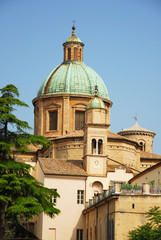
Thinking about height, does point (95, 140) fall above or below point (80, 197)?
above

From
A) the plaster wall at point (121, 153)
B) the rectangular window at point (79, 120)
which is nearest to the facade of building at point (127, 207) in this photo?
the plaster wall at point (121, 153)

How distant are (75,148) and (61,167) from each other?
7091 mm

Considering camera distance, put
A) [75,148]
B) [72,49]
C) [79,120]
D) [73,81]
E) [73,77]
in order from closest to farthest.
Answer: [75,148] → [79,120] → [73,81] → [73,77] → [72,49]

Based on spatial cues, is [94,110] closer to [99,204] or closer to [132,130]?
[99,204]

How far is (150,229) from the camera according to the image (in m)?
34.8

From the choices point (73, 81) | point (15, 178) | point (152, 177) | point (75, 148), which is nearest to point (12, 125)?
point (15, 178)

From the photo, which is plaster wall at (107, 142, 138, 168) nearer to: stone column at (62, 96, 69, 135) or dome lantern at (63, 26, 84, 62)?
stone column at (62, 96, 69, 135)

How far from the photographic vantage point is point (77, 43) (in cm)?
6838

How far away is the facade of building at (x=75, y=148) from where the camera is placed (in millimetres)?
50344

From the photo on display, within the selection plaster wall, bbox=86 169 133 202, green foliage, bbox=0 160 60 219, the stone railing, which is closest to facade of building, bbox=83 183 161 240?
the stone railing

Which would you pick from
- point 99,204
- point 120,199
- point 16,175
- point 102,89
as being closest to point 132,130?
point 102,89

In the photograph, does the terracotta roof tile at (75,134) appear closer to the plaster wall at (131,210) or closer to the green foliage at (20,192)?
the plaster wall at (131,210)

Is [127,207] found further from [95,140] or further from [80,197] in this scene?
[95,140]

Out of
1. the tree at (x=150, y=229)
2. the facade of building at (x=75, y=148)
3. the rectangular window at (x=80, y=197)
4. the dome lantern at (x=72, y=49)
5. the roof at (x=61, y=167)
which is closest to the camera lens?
the tree at (x=150, y=229)
